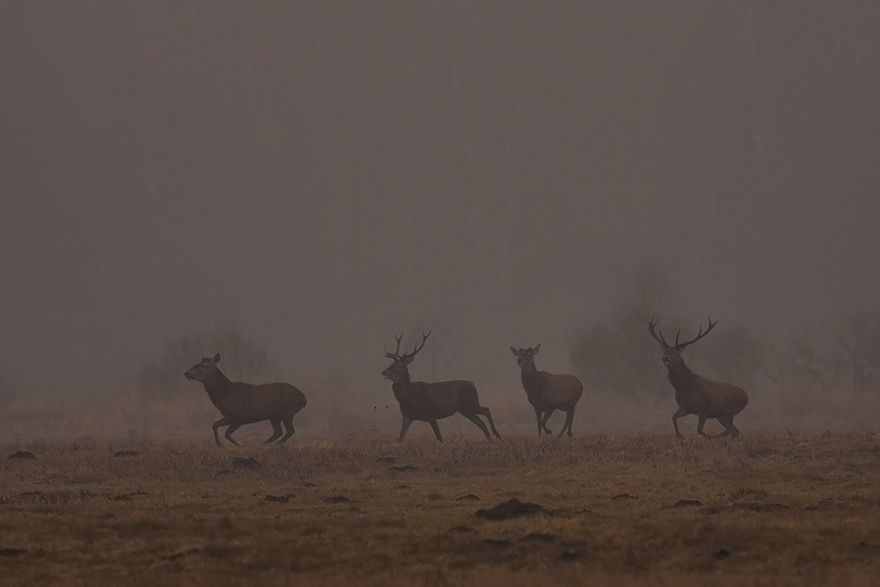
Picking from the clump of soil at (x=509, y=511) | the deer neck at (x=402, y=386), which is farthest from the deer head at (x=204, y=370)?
the clump of soil at (x=509, y=511)

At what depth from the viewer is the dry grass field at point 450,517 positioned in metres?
11.5

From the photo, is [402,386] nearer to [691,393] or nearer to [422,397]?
[422,397]

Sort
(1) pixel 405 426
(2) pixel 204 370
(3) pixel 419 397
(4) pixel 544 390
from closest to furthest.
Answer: (2) pixel 204 370 → (1) pixel 405 426 → (3) pixel 419 397 → (4) pixel 544 390

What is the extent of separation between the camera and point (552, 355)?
190 meters

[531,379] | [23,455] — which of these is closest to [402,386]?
[531,379]

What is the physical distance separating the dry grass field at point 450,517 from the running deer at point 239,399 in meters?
3.85

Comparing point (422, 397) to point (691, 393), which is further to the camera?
point (422, 397)

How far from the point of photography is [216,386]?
28484 millimetres

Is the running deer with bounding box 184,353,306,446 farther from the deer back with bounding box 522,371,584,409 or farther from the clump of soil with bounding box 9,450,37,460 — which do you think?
the deer back with bounding box 522,371,584,409

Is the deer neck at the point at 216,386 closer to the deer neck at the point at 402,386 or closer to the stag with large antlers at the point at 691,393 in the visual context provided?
the deer neck at the point at 402,386

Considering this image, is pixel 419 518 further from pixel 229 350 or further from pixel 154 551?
pixel 229 350

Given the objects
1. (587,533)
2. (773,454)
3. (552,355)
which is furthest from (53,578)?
(552,355)

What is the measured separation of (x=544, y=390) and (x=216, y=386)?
9.53m

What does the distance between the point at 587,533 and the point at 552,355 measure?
583 ft
